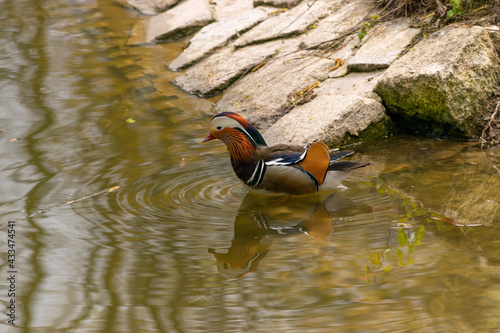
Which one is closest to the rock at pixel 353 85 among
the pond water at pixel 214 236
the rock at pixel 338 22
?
the pond water at pixel 214 236

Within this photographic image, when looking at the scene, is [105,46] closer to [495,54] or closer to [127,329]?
[495,54]

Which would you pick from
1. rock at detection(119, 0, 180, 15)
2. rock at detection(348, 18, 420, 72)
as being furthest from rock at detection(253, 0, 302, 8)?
rock at detection(119, 0, 180, 15)

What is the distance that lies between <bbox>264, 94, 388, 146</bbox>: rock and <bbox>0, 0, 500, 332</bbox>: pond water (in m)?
0.25

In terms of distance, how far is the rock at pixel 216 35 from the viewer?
8398mm

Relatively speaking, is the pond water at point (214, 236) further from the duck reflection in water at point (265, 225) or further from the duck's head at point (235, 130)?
the duck's head at point (235, 130)

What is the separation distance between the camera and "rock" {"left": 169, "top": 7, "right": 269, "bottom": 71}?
8398 millimetres

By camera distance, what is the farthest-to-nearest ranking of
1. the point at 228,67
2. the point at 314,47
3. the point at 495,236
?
the point at 228,67, the point at 314,47, the point at 495,236

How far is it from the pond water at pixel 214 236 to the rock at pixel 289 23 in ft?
4.91

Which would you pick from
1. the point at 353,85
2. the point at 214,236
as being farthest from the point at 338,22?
the point at 214,236

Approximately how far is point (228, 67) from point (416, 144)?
2993 mm

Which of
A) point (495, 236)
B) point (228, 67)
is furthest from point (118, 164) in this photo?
point (495, 236)

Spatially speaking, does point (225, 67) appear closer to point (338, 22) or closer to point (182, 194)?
point (338, 22)

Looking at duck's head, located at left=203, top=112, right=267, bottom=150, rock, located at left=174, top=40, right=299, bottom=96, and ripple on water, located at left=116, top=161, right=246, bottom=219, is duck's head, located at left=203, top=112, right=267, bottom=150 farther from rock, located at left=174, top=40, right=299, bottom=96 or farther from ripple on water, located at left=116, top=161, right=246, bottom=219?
rock, located at left=174, top=40, right=299, bottom=96

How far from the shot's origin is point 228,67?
773cm
